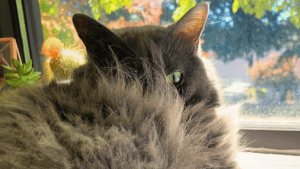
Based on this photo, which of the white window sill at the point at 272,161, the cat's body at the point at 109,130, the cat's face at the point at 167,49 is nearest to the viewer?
the cat's body at the point at 109,130

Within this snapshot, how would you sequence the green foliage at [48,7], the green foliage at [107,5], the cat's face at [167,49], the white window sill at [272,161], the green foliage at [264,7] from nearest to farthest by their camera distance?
the cat's face at [167,49], the white window sill at [272,161], the green foliage at [264,7], the green foliage at [107,5], the green foliage at [48,7]

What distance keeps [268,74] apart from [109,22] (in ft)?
3.49

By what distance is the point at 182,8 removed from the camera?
1222mm

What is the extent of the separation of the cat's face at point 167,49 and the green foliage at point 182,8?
64 cm

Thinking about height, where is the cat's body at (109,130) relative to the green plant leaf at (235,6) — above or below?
below

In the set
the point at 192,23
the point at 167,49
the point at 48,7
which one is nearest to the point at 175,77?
the point at 167,49

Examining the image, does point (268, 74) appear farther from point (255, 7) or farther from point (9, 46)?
point (9, 46)

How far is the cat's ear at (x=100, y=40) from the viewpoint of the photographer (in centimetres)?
54

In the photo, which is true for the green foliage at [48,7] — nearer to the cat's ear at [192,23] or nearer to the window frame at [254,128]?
the window frame at [254,128]

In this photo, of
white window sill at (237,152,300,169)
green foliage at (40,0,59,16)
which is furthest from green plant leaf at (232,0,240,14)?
green foliage at (40,0,59,16)

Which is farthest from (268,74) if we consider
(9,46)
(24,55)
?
(24,55)

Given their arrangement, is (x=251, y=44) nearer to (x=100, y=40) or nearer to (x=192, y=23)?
(x=192, y=23)

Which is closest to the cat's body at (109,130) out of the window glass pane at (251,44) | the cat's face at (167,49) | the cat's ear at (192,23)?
the cat's face at (167,49)

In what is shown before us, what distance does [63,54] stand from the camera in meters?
0.99
